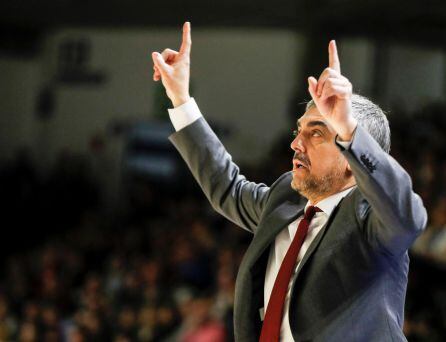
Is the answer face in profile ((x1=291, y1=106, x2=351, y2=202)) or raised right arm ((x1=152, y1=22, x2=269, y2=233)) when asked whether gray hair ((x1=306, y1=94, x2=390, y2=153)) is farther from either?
raised right arm ((x1=152, y1=22, x2=269, y2=233))

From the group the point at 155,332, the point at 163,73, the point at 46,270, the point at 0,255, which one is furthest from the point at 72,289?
the point at 163,73

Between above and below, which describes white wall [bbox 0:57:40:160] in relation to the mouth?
below

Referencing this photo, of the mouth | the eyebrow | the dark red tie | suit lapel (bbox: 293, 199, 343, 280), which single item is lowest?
the dark red tie

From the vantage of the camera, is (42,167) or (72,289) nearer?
(72,289)

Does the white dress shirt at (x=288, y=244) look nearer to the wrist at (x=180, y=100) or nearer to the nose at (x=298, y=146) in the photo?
the nose at (x=298, y=146)

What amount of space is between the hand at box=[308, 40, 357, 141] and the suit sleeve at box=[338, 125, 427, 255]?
0.8 inches

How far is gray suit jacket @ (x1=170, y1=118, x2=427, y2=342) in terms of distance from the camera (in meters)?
1.28

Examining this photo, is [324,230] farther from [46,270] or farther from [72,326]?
[46,270]

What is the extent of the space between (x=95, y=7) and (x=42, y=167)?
252 cm

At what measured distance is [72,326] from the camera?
19.4 ft

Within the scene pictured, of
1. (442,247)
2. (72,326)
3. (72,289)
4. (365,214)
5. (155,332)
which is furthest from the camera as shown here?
(72,289)

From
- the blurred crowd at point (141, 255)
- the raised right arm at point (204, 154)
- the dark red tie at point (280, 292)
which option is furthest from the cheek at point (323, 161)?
the blurred crowd at point (141, 255)

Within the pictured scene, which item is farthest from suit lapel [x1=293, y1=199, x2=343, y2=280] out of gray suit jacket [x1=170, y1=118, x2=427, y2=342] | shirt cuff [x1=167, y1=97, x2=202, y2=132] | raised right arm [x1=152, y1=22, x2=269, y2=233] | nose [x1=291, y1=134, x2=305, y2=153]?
shirt cuff [x1=167, y1=97, x2=202, y2=132]

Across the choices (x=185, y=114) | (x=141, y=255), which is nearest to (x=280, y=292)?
(x=185, y=114)
